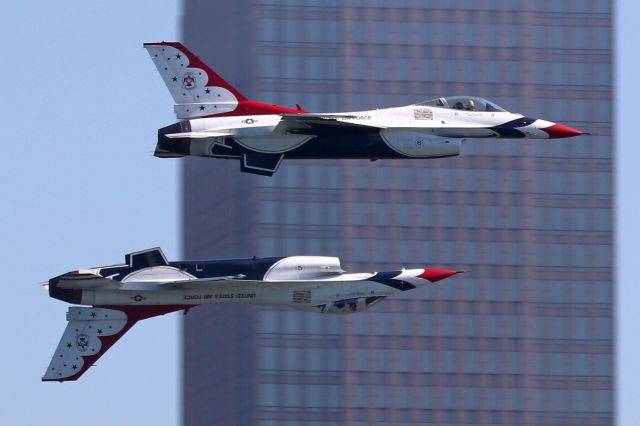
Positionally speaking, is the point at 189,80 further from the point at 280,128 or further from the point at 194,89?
the point at 280,128

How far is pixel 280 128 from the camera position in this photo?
87438mm

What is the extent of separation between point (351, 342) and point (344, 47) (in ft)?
83.2

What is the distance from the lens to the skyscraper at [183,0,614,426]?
159875mm

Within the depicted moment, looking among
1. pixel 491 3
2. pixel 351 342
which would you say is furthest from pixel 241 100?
pixel 491 3

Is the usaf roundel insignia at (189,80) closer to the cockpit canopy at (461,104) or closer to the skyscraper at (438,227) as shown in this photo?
the cockpit canopy at (461,104)

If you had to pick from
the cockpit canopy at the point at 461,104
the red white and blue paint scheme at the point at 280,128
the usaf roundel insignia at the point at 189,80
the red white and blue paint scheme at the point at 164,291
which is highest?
the usaf roundel insignia at the point at 189,80

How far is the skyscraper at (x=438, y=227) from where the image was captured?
6294 inches

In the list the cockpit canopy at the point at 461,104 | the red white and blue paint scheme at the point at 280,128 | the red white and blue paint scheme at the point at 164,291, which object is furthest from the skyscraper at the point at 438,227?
the red white and blue paint scheme at the point at 280,128

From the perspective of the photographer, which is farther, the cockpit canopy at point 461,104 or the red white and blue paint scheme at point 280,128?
the cockpit canopy at point 461,104

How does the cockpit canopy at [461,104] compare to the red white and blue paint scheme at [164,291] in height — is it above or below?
above

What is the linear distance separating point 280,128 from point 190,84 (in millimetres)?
4737

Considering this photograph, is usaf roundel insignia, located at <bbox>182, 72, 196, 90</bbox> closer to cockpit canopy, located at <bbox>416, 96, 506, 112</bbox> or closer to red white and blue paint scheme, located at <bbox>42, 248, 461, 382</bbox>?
red white and blue paint scheme, located at <bbox>42, 248, 461, 382</bbox>

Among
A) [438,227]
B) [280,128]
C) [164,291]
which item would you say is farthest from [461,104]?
[438,227]

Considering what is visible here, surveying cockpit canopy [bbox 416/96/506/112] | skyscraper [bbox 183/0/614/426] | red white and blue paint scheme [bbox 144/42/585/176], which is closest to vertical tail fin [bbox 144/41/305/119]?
red white and blue paint scheme [bbox 144/42/585/176]
